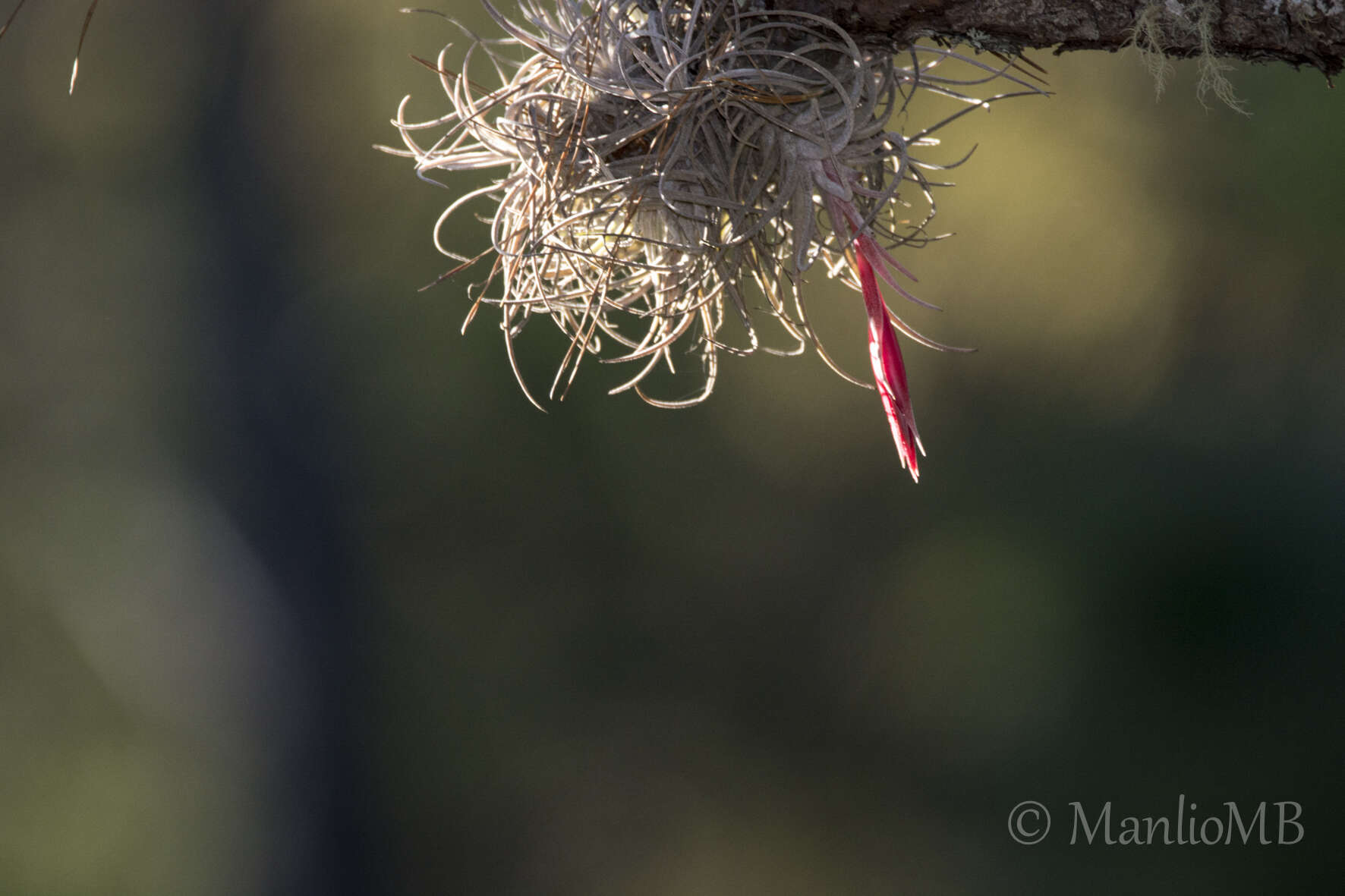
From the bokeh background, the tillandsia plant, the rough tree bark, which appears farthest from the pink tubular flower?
the bokeh background

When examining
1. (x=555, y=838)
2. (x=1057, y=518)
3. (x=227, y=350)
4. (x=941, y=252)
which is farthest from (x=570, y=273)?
(x=555, y=838)

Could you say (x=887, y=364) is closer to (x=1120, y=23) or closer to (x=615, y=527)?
(x=1120, y=23)

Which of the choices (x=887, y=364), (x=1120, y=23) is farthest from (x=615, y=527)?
(x=1120, y=23)

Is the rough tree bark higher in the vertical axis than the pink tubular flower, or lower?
higher

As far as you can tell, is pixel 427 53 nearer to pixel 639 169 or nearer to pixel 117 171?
pixel 117 171

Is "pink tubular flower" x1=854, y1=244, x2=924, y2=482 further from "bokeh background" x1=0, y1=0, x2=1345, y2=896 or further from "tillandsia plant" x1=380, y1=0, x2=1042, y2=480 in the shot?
"bokeh background" x1=0, y1=0, x2=1345, y2=896

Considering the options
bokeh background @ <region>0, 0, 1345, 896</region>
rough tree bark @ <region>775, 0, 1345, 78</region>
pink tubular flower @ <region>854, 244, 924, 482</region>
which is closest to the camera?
rough tree bark @ <region>775, 0, 1345, 78</region>
